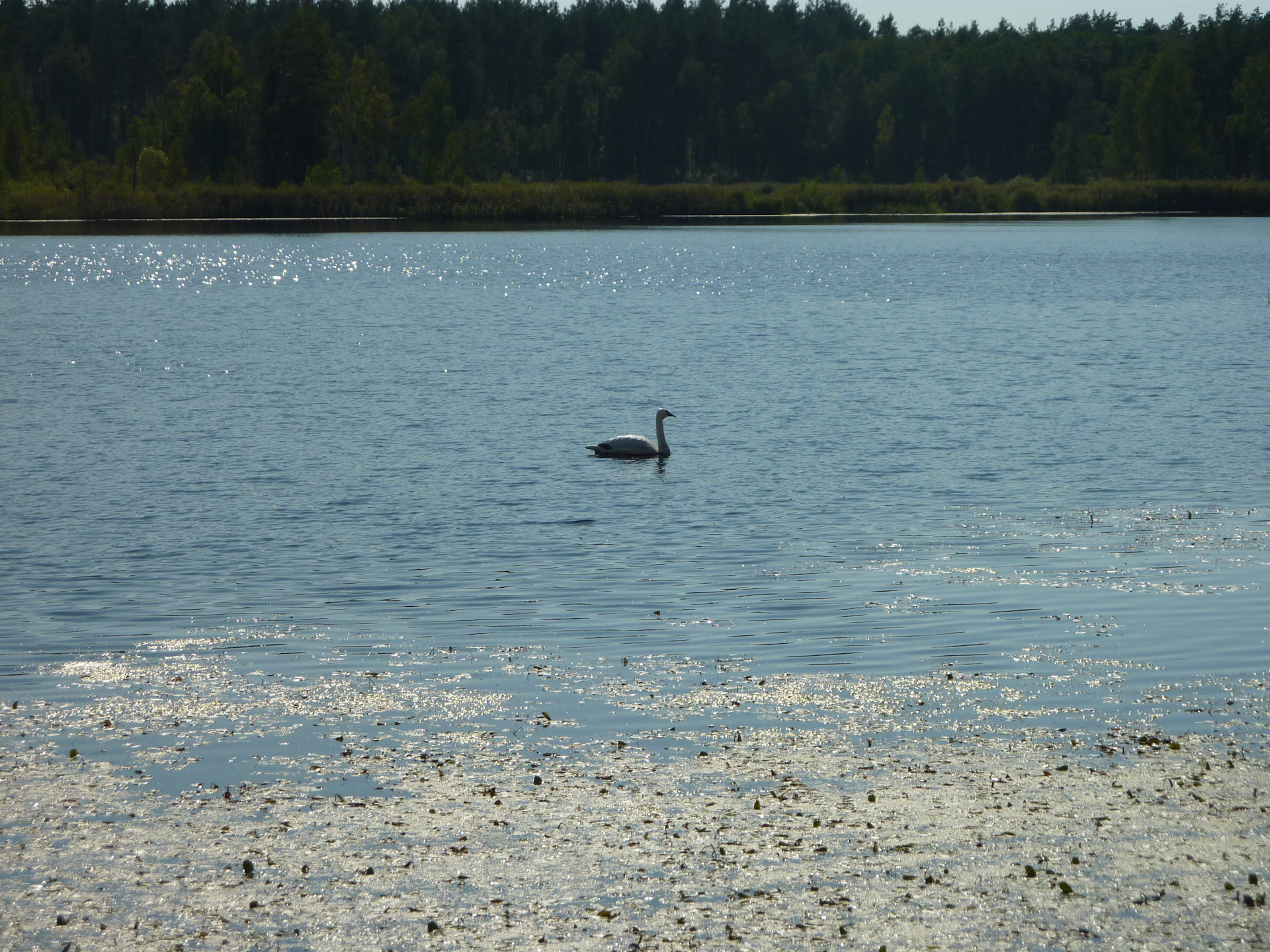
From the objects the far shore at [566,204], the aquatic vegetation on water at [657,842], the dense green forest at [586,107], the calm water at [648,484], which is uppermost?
the dense green forest at [586,107]

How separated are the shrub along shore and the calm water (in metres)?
63.4

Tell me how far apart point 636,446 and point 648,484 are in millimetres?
2460

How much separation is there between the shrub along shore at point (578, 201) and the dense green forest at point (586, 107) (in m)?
3.81

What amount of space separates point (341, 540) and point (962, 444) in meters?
12.8

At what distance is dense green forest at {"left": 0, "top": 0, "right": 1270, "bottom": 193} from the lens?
134 m

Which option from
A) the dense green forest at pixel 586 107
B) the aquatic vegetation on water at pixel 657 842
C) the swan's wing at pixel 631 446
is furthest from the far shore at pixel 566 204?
the aquatic vegetation on water at pixel 657 842

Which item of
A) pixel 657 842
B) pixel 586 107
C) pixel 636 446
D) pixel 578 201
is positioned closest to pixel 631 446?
pixel 636 446

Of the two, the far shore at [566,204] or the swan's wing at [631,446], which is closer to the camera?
the swan's wing at [631,446]

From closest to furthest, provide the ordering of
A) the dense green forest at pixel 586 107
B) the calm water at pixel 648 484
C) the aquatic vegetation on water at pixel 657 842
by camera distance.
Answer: the aquatic vegetation on water at pixel 657 842, the calm water at pixel 648 484, the dense green forest at pixel 586 107

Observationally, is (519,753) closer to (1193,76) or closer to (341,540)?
(341,540)

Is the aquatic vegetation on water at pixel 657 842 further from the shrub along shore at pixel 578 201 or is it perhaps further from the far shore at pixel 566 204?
the far shore at pixel 566 204

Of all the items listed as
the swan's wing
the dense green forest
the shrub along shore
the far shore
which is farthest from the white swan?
the dense green forest

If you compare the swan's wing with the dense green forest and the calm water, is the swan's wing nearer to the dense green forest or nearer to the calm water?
the calm water

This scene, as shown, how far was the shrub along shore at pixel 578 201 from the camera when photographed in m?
121
